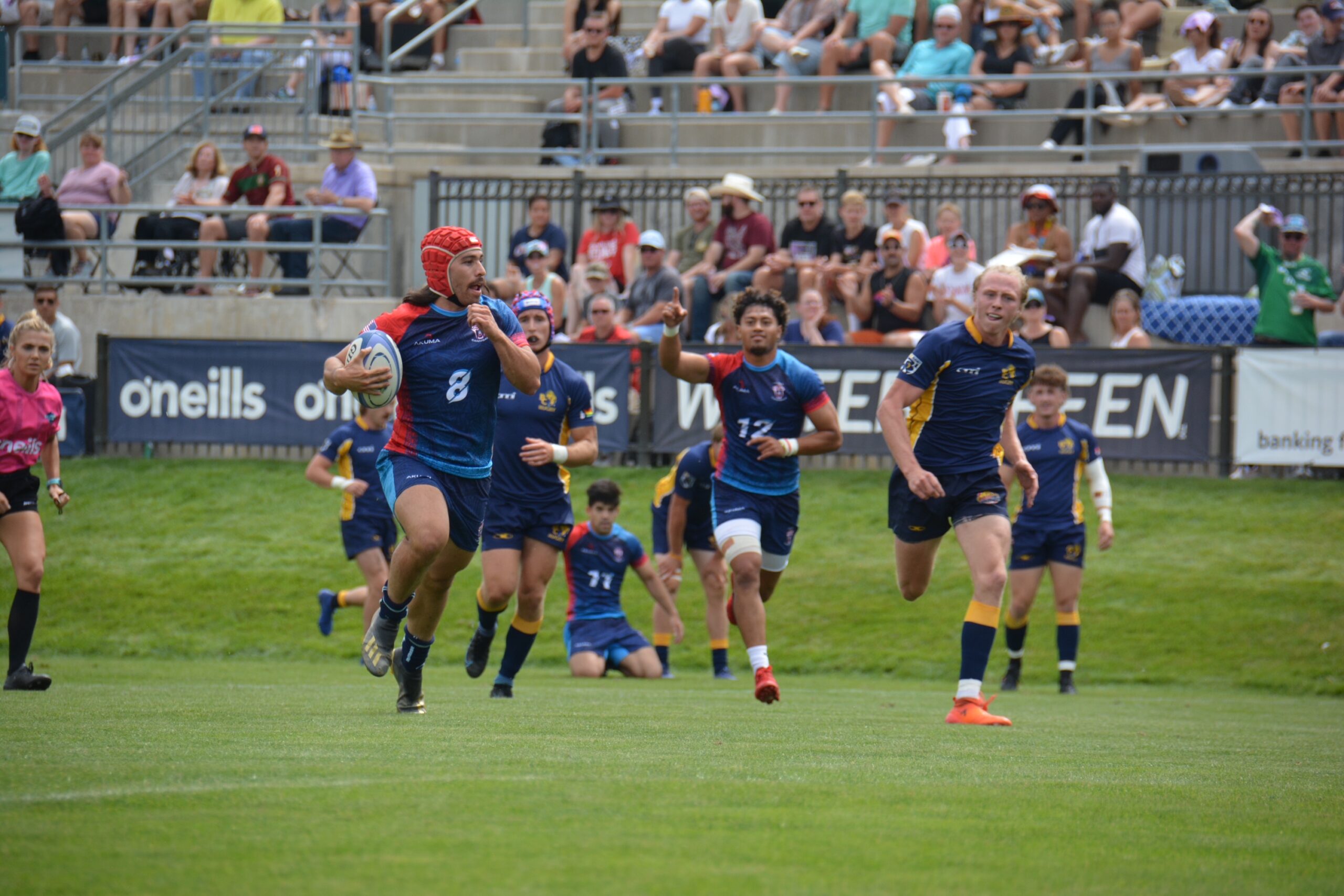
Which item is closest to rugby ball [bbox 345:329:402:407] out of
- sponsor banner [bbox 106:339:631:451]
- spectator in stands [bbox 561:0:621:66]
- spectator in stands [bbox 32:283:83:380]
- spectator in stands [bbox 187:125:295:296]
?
sponsor banner [bbox 106:339:631:451]

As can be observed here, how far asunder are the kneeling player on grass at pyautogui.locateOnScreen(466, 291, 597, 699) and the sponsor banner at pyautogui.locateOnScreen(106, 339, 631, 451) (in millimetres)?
7660

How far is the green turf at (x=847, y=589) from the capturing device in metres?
14.4

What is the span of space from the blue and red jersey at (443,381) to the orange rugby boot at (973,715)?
294cm

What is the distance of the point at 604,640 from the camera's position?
13852mm

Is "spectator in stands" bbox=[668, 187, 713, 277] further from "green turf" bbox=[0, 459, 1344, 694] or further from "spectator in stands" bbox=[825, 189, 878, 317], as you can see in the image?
"green turf" bbox=[0, 459, 1344, 694]

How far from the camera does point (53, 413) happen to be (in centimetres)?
1049

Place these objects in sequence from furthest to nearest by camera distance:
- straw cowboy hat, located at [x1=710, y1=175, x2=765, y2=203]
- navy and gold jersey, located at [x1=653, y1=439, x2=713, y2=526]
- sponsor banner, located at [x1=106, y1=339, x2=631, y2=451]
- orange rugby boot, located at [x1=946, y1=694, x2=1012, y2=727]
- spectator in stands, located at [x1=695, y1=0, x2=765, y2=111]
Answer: spectator in stands, located at [x1=695, y1=0, x2=765, y2=111] < straw cowboy hat, located at [x1=710, y1=175, x2=765, y2=203] < sponsor banner, located at [x1=106, y1=339, x2=631, y2=451] < navy and gold jersey, located at [x1=653, y1=439, x2=713, y2=526] < orange rugby boot, located at [x1=946, y1=694, x2=1012, y2=727]

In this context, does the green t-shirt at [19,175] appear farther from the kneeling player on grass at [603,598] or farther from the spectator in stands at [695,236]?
the kneeling player on grass at [603,598]

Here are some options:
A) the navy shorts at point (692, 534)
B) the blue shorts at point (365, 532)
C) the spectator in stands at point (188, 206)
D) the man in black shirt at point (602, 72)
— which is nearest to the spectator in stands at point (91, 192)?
the spectator in stands at point (188, 206)

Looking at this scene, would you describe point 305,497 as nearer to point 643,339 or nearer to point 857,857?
point 643,339

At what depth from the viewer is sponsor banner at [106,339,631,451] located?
18859mm

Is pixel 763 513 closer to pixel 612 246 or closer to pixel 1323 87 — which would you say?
pixel 612 246

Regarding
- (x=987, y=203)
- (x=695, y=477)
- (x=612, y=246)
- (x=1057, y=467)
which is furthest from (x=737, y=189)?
(x=1057, y=467)

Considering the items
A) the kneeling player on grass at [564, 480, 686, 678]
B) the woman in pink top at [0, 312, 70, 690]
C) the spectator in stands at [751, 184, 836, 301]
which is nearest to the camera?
the woman in pink top at [0, 312, 70, 690]
